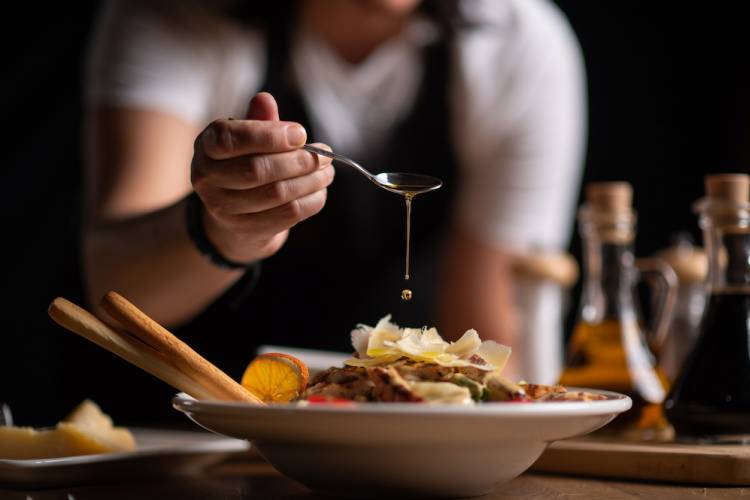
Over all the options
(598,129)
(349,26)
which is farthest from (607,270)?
(598,129)

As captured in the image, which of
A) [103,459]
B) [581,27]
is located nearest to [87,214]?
[103,459]

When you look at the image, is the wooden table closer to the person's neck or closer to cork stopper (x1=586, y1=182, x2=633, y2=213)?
cork stopper (x1=586, y1=182, x2=633, y2=213)

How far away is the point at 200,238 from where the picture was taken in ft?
3.59

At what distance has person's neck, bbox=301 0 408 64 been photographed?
78.9 inches

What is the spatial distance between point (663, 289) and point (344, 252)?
40.1 inches

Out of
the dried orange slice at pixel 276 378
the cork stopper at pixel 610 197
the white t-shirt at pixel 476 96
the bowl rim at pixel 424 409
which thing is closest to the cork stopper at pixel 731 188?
the cork stopper at pixel 610 197

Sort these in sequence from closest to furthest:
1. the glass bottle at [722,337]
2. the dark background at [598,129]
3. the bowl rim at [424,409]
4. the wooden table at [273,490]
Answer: the bowl rim at [424,409]
the wooden table at [273,490]
the glass bottle at [722,337]
the dark background at [598,129]

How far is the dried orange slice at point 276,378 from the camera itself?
2.46 ft

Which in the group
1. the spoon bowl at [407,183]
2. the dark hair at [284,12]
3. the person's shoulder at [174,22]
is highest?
the dark hair at [284,12]

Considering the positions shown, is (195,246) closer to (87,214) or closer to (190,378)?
(190,378)

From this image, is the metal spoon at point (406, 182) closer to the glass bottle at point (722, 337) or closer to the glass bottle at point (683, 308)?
the glass bottle at point (722, 337)

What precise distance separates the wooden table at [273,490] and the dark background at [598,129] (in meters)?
2.33

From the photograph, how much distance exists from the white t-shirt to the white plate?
1.11 meters

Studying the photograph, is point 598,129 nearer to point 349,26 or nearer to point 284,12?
point 349,26
